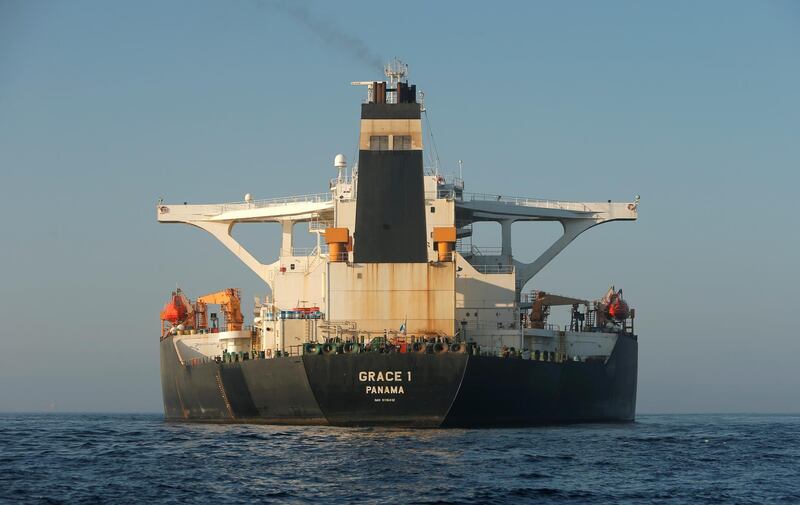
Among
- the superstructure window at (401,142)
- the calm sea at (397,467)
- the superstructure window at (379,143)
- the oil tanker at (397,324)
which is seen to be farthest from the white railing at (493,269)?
the calm sea at (397,467)

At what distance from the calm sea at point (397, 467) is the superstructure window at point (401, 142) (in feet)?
41.4

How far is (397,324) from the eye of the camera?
4731cm

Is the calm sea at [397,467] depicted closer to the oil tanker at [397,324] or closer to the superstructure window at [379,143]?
the oil tanker at [397,324]

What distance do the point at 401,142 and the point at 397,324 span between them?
26.3ft

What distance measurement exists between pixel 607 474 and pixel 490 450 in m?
4.93

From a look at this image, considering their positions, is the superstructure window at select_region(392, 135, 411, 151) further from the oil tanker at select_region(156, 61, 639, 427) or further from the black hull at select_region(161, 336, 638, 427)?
the black hull at select_region(161, 336, 638, 427)

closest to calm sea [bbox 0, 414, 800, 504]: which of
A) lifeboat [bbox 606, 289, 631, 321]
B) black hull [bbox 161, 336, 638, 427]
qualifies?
black hull [bbox 161, 336, 638, 427]

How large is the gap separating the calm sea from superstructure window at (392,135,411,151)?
1261cm

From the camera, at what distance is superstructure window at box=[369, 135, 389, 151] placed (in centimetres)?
5031

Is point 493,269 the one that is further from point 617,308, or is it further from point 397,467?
point 397,467

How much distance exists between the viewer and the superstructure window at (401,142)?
50.3m

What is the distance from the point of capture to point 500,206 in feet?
201

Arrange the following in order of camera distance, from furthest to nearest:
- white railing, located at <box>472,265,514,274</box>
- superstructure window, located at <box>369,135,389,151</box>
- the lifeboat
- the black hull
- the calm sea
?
the lifeboat → white railing, located at <box>472,265,514,274</box> → superstructure window, located at <box>369,135,389,151</box> → the black hull → the calm sea

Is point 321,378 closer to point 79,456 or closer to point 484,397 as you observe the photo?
point 484,397
